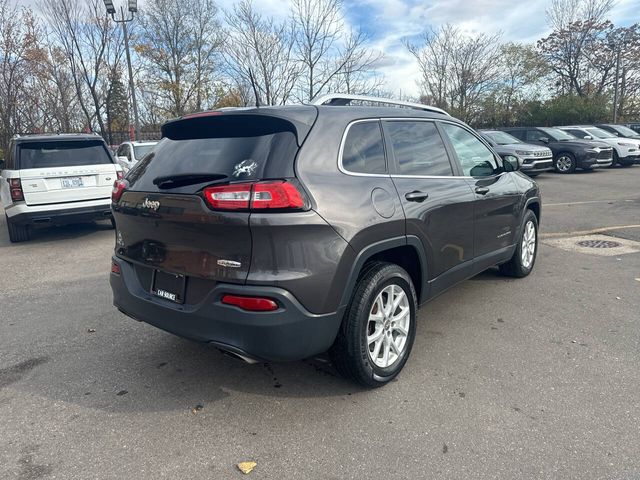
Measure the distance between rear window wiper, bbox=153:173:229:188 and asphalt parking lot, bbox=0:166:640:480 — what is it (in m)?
1.34

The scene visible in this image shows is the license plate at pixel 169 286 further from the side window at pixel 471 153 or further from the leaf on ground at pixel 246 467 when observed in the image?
the side window at pixel 471 153

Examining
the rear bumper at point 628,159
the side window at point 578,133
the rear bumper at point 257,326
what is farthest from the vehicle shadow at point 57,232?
the rear bumper at point 628,159

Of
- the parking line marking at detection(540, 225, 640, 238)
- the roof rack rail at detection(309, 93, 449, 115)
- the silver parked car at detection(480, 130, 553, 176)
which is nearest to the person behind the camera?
the roof rack rail at detection(309, 93, 449, 115)

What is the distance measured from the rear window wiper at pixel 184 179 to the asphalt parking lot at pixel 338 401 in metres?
1.34

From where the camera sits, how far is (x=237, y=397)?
2.94 m

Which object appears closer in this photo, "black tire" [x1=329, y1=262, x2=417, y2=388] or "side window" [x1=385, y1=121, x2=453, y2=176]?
"black tire" [x1=329, y1=262, x2=417, y2=388]

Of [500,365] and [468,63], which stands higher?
[468,63]

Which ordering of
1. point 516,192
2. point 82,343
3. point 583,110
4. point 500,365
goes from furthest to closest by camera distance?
1. point 583,110
2. point 516,192
3. point 82,343
4. point 500,365

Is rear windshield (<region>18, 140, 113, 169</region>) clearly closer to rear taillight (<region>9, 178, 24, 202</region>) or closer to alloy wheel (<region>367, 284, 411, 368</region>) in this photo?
rear taillight (<region>9, 178, 24, 202</region>)

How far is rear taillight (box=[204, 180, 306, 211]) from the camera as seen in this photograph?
2426mm

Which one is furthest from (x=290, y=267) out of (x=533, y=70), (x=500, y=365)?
(x=533, y=70)

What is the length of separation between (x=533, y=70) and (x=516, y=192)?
37231mm

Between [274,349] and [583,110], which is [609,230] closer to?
[274,349]

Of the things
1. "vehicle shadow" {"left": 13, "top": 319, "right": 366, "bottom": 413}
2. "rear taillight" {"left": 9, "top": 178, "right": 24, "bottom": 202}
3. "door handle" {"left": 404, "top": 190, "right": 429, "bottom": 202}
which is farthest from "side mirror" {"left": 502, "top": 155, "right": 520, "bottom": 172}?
"rear taillight" {"left": 9, "top": 178, "right": 24, "bottom": 202}
